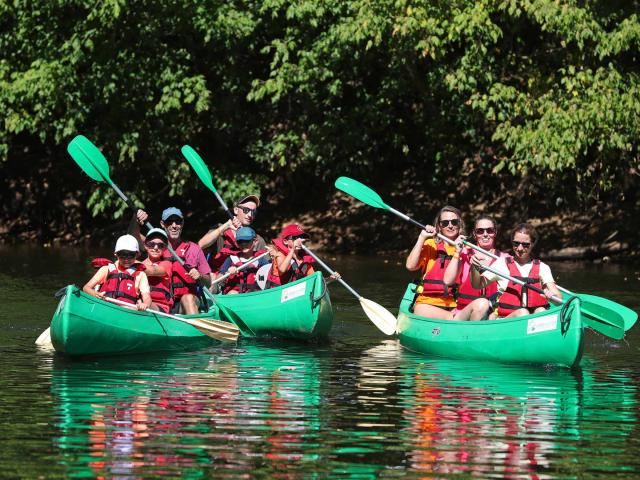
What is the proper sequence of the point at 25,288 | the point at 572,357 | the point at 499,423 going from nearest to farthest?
the point at 499,423, the point at 572,357, the point at 25,288

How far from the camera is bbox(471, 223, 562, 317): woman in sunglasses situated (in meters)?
11.0

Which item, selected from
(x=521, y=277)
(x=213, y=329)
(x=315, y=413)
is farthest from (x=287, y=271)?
(x=315, y=413)

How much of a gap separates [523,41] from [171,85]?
533 cm

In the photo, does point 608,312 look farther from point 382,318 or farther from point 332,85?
point 332,85

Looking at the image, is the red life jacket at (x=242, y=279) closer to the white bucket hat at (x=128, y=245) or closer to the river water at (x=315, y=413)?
the river water at (x=315, y=413)

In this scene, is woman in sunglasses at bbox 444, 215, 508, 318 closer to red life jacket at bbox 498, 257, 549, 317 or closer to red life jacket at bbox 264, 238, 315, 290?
red life jacket at bbox 498, 257, 549, 317

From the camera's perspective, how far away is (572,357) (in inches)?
426

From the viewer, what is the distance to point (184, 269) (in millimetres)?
12844

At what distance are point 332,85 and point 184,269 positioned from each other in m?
9.34

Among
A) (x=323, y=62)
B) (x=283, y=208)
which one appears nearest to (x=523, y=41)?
(x=323, y=62)

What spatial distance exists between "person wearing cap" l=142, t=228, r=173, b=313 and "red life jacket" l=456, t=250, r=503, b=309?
2.52 meters

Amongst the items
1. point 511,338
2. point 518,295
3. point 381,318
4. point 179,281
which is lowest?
point 511,338

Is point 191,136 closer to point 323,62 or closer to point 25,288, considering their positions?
point 323,62

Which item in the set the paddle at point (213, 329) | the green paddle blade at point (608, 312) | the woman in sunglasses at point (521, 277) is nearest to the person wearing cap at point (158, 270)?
the paddle at point (213, 329)
